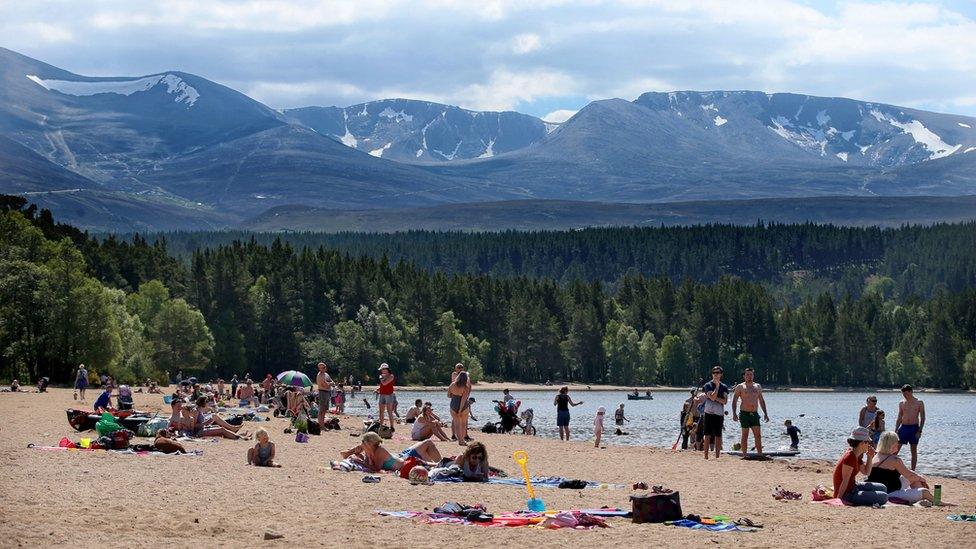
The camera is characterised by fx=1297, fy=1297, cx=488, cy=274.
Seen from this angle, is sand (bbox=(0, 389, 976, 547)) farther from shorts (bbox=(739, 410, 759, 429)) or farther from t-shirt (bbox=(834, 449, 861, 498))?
shorts (bbox=(739, 410, 759, 429))

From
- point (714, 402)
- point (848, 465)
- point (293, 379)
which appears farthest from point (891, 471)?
point (293, 379)

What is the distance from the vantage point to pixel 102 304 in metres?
76.2

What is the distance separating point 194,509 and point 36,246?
65.3 metres

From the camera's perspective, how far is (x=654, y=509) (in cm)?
2098

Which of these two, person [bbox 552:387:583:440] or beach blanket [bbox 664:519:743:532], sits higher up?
beach blanket [bbox 664:519:743:532]

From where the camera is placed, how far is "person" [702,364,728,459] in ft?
110

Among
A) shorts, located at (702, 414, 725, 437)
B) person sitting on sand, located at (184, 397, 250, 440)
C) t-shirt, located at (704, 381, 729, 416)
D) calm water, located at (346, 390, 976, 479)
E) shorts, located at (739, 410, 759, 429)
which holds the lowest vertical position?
calm water, located at (346, 390, 976, 479)

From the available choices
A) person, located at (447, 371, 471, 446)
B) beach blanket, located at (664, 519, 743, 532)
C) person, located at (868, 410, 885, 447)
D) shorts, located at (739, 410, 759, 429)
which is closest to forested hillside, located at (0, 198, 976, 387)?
person, located at (447, 371, 471, 446)

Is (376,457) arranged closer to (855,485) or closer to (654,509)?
(654,509)

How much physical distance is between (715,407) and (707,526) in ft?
45.9

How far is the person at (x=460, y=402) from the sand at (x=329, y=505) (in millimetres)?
3641

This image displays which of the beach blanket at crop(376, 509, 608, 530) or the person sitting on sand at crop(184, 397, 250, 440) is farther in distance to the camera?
the person sitting on sand at crop(184, 397, 250, 440)

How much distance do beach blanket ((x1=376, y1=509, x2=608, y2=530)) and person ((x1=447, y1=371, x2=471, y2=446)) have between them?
14367 millimetres

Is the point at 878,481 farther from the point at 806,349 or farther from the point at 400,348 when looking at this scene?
the point at 806,349
